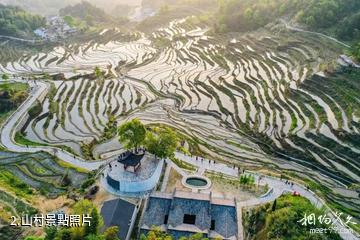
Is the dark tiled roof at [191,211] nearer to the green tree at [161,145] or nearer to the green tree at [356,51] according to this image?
the green tree at [161,145]

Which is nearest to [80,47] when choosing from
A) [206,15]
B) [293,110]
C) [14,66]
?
[14,66]

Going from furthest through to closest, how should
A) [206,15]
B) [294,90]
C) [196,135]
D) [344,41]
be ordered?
[206,15]
[344,41]
[294,90]
[196,135]

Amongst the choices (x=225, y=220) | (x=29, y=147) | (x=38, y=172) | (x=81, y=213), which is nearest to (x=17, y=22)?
(x=29, y=147)

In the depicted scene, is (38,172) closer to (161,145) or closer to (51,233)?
(161,145)

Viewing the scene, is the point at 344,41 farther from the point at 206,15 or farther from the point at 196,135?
the point at 206,15

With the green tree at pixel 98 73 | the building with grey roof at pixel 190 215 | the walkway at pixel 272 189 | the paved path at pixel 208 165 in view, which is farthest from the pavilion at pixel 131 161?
the green tree at pixel 98 73

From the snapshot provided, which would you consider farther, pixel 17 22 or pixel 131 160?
pixel 17 22

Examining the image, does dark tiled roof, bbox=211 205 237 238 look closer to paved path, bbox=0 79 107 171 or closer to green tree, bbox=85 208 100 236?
green tree, bbox=85 208 100 236
